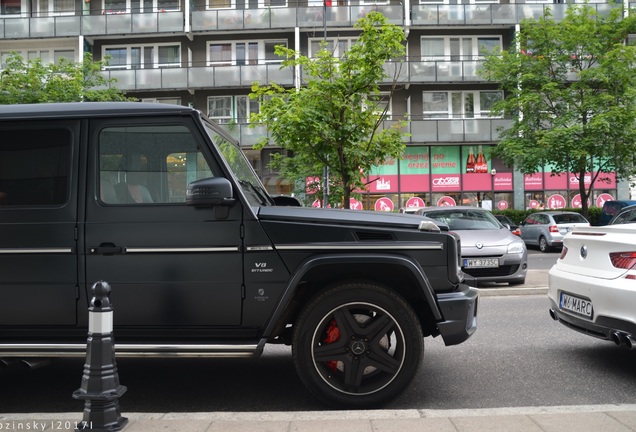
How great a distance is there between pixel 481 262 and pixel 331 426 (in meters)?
7.91

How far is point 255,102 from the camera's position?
1271 inches

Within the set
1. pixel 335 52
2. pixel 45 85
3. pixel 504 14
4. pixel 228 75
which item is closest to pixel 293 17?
pixel 335 52

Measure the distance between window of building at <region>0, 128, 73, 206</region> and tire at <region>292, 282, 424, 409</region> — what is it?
207cm

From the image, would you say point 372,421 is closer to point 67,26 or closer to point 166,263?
point 166,263

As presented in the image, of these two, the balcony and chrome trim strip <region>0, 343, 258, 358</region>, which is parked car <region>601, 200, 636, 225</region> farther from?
chrome trim strip <region>0, 343, 258, 358</region>

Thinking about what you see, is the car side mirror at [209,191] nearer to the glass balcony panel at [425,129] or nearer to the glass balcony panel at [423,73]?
the glass balcony panel at [425,129]

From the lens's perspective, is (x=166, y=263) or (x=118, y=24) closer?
(x=166, y=263)

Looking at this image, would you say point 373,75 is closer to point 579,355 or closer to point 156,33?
point 579,355

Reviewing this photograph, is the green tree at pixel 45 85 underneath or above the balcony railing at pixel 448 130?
above

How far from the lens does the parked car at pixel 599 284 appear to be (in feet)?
15.0

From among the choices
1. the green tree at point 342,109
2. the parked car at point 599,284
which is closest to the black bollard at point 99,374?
the parked car at point 599,284

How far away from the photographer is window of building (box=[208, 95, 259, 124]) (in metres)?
32.6

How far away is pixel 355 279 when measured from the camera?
4039 millimetres

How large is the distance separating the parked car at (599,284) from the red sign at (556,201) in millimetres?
28943
